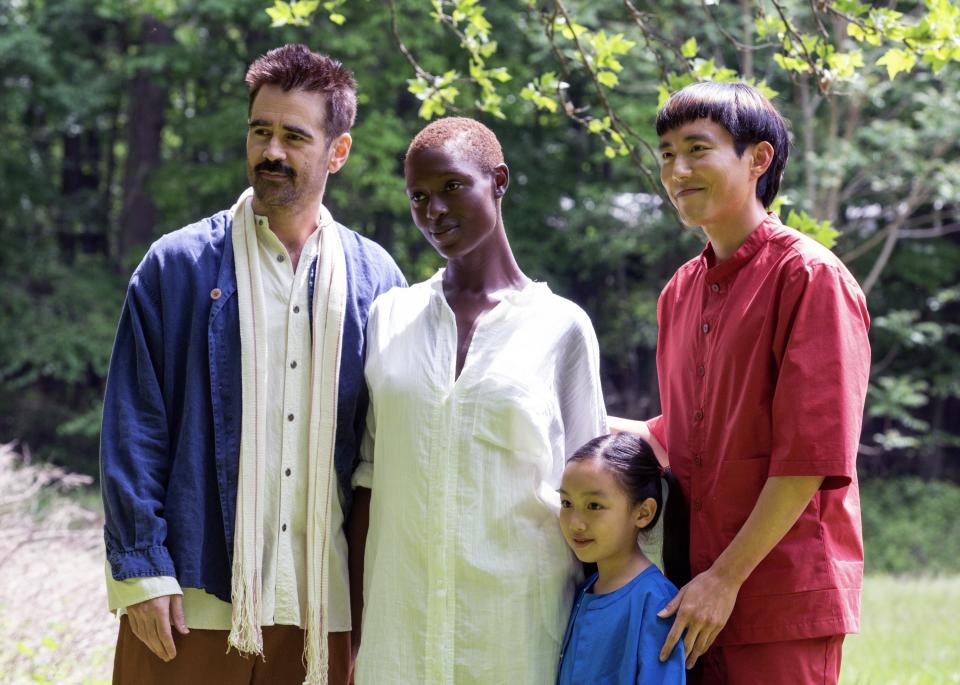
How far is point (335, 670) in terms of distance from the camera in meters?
2.77

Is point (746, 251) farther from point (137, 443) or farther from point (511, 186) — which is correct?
point (511, 186)

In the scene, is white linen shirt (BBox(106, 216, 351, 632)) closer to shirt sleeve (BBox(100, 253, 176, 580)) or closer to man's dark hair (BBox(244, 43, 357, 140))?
shirt sleeve (BBox(100, 253, 176, 580))

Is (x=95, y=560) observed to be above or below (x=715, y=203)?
below

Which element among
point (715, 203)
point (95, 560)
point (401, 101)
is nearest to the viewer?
point (715, 203)

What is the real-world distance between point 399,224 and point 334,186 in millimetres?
1469

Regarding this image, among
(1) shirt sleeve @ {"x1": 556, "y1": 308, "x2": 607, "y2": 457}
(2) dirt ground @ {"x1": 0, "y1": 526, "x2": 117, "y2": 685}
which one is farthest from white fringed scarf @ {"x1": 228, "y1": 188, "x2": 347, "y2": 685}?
(2) dirt ground @ {"x1": 0, "y1": 526, "x2": 117, "y2": 685}

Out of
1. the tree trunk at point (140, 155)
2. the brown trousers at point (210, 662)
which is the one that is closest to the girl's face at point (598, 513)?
the brown trousers at point (210, 662)

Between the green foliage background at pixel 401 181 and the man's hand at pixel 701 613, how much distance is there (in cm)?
868

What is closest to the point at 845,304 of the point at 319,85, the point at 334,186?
the point at 319,85

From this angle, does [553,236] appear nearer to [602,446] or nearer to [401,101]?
[401,101]

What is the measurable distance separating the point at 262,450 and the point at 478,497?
1.74 feet

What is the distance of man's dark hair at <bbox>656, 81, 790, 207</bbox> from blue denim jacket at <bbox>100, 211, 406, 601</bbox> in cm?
102

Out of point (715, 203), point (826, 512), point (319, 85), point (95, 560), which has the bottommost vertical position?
point (95, 560)

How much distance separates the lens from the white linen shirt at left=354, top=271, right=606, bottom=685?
2.48 m
